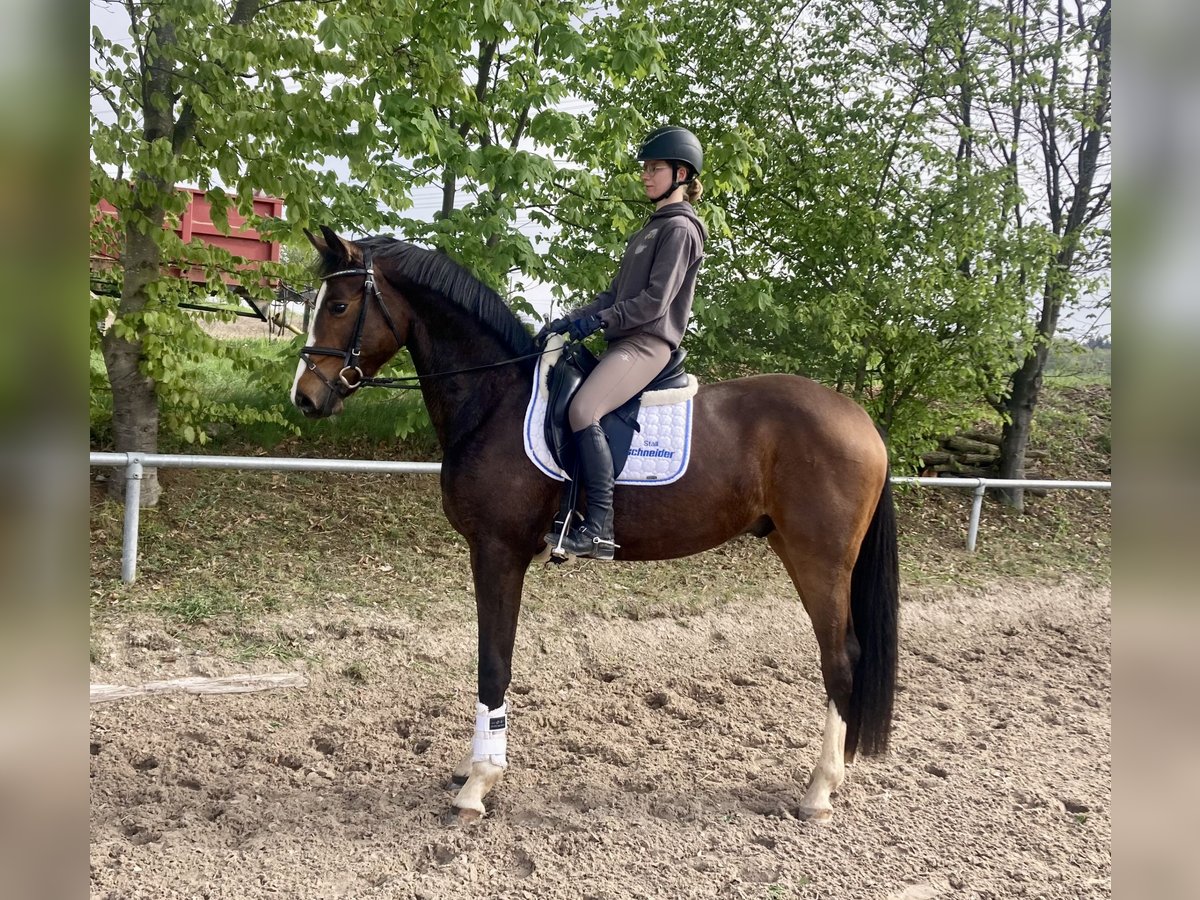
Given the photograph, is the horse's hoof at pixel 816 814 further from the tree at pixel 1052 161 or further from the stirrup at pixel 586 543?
the tree at pixel 1052 161

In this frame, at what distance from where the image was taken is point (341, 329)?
3342 mm

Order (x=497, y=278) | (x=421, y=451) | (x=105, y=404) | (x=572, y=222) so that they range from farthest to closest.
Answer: (x=421, y=451), (x=105, y=404), (x=572, y=222), (x=497, y=278)

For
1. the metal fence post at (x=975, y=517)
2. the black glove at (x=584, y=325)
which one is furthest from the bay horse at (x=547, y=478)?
the metal fence post at (x=975, y=517)

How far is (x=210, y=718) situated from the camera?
4.02 m

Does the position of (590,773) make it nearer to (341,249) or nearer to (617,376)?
(617,376)

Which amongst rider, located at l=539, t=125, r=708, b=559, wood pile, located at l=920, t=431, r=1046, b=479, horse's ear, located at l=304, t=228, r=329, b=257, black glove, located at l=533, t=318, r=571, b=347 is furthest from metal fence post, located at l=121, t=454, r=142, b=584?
wood pile, located at l=920, t=431, r=1046, b=479

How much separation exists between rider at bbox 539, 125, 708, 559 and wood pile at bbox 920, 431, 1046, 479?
7615 millimetres

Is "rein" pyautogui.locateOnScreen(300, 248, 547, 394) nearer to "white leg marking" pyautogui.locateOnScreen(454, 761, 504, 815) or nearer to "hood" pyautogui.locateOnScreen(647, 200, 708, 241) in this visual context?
"hood" pyautogui.locateOnScreen(647, 200, 708, 241)

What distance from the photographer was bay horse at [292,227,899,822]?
338 cm

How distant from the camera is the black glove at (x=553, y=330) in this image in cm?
342

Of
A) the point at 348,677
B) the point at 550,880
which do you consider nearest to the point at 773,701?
the point at 550,880

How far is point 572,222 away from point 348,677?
3718 mm
